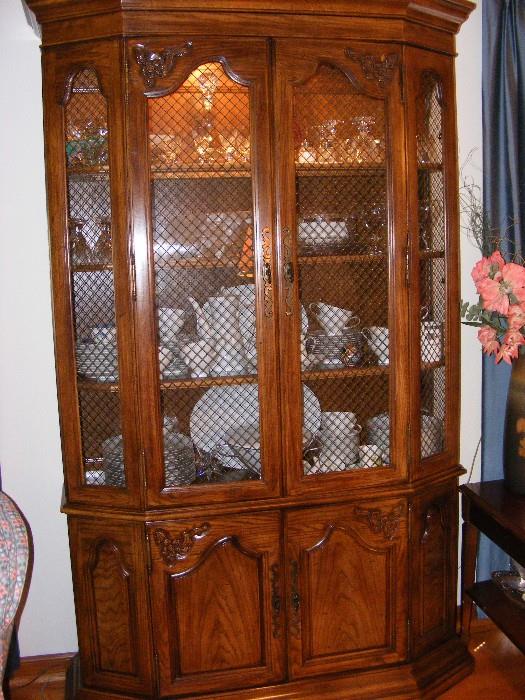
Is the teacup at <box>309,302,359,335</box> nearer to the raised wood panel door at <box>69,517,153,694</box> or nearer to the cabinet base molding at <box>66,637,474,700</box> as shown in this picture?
Result: the raised wood panel door at <box>69,517,153,694</box>

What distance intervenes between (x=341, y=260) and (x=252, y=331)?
1.18 feet

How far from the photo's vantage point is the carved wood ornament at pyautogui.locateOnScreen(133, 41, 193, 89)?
1794mm

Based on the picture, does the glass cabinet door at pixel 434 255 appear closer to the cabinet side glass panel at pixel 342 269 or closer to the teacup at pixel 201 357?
the cabinet side glass panel at pixel 342 269

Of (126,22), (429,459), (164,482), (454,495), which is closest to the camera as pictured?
(126,22)

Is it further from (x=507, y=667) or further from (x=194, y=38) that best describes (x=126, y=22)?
(x=507, y=667)

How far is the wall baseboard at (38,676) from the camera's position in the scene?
236 cm

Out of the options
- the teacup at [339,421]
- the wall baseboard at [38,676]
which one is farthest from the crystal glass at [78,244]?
the wall baseboard at [38,676]

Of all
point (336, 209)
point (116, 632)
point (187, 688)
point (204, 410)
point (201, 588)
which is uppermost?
point (336, 209)

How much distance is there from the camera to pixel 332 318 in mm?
2051

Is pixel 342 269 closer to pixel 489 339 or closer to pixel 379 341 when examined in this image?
pixel 379 341

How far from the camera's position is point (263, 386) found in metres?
1.95

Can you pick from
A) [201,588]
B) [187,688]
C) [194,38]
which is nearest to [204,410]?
[201,588]

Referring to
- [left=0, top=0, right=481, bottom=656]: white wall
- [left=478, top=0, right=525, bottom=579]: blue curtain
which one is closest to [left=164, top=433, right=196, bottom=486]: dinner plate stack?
[left=0, top=0, right=481, bottom=656]: white wall

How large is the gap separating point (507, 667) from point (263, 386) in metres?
1.43
